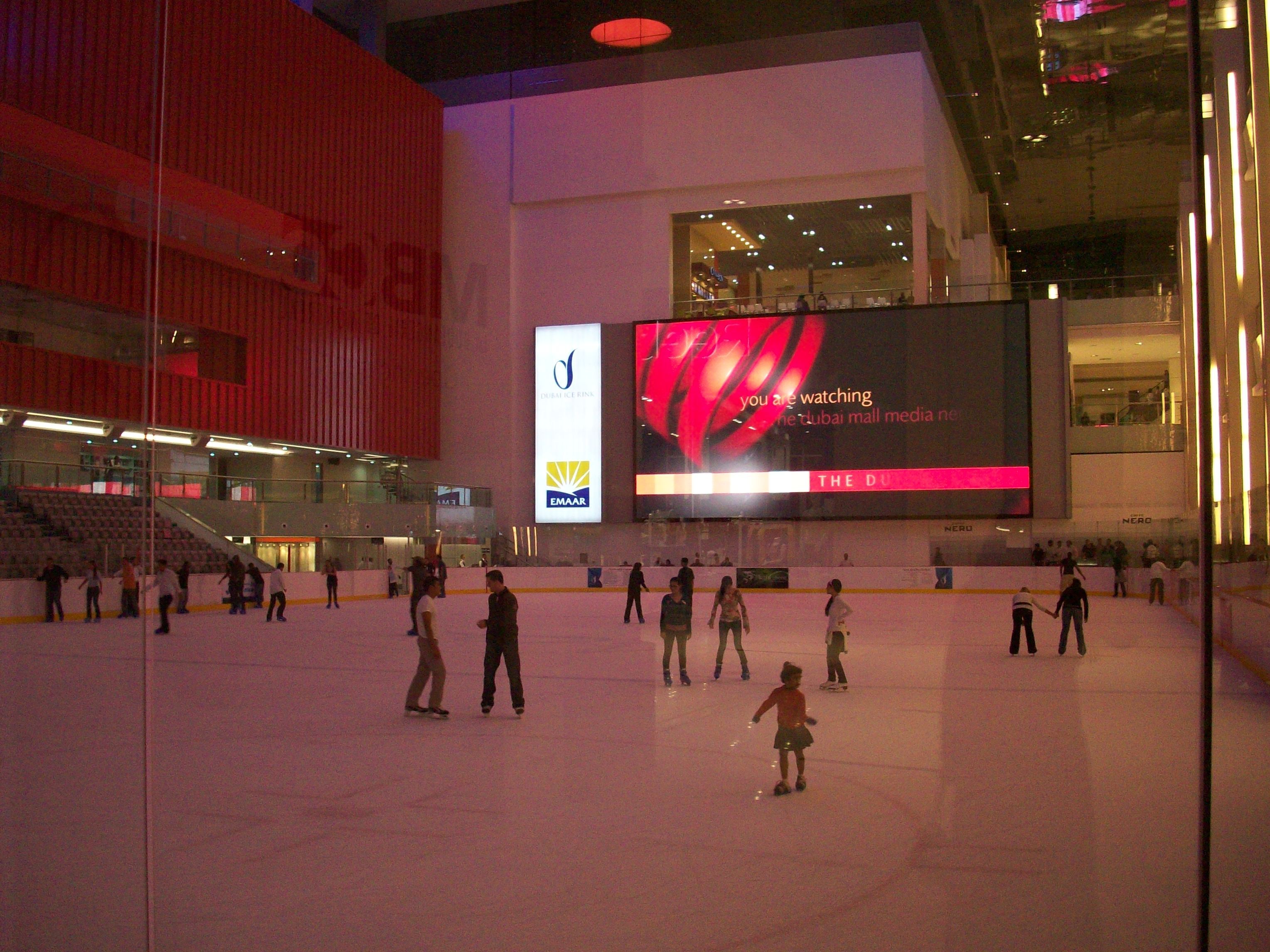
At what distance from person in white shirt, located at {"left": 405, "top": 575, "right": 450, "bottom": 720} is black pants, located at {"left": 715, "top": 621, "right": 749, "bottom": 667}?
2.87 m

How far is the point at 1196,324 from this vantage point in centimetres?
423

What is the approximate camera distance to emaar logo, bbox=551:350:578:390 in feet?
63.6

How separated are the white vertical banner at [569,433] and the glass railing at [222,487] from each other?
2.09 m

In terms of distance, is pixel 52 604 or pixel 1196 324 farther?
pixel 52 604

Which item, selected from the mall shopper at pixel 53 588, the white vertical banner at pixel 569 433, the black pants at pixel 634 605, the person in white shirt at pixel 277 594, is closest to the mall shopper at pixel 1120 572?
the white vertical banner at pixel 569 433

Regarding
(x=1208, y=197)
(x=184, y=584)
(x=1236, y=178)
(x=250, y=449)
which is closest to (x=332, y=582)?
(x=250, y=449)

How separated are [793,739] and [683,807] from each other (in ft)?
2.67

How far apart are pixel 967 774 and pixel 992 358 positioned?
310 centimetres

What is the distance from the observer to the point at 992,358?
24.9 feet

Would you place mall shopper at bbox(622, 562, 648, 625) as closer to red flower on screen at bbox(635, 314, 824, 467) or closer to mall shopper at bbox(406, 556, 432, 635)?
red flower on screen at bbox(635, 314, 824, 467)

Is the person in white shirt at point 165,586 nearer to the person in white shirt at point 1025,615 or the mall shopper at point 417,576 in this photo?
the mall shopper at point 417,576

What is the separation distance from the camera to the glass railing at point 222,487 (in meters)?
6.12

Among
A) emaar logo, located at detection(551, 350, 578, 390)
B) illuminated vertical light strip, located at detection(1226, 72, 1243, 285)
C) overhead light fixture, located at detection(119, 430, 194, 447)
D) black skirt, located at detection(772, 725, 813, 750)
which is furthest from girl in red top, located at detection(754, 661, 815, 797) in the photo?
emaar logo, located at detection(551, 350, 578, 390)

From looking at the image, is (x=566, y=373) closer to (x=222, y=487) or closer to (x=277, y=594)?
(x=277, y=594)
